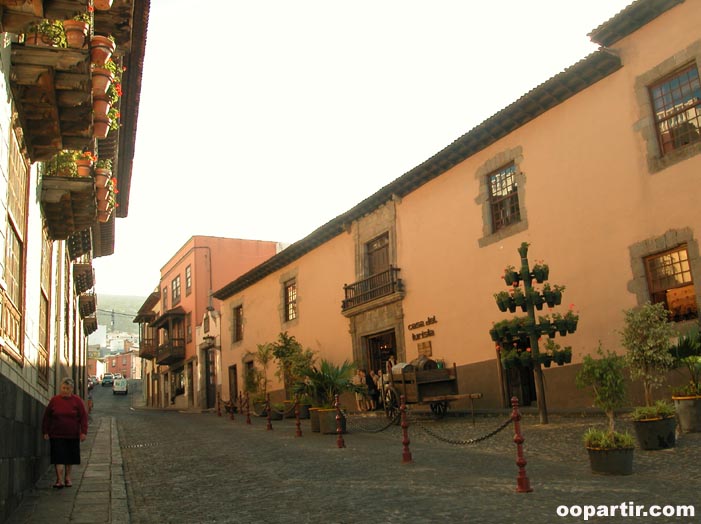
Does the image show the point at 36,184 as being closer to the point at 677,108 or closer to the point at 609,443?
the point at 609,443

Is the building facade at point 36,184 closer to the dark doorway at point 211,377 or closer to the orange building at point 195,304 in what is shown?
the dark doorway at point 211,377

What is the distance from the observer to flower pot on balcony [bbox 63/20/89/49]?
25.3 ft

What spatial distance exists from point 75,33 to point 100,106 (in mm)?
1632

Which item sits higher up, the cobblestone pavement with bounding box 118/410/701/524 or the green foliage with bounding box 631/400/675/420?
the green foliage with bounding box 631/400/675/420

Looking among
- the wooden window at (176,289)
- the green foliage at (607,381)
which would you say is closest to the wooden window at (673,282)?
the green foliage at (607,381)

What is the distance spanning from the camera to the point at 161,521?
6465 millimetres

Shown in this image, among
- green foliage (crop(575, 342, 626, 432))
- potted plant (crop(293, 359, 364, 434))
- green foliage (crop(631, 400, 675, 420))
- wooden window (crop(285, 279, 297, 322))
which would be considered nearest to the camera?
green foliage (crop(575, 342, 626, 432))

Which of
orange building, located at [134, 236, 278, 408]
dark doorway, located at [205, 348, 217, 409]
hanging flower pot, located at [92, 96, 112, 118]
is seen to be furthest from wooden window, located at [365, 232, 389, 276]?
dark doorway, located at [205, 348, 217, 409]

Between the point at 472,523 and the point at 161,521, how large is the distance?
3045 mm

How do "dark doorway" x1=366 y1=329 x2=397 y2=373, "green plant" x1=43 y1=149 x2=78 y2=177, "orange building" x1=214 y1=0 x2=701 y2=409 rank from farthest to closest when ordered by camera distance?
"dark doorway" x1=366 y1=329 x2=397 y2=373 → "orange building" x1=214 y1=0 x2=701 y2=409 → "green plant" x1=43 y1=149 x2=78 y2=177

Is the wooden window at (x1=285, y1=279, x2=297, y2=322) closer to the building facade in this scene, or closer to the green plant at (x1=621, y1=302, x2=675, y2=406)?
the building facade

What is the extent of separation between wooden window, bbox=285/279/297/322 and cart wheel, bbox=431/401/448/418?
1240 centimetres

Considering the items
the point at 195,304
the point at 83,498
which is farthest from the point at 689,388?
the point at 195,304

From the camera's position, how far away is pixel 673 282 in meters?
12.5
